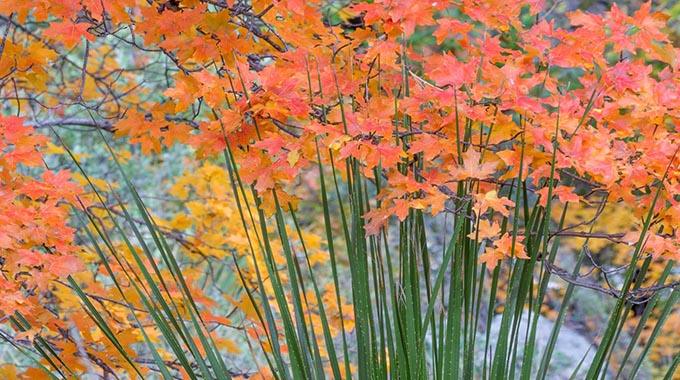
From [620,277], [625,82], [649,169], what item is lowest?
[649,169]

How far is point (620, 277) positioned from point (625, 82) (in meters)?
4.33

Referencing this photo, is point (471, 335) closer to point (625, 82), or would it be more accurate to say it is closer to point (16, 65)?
point (625, 82)

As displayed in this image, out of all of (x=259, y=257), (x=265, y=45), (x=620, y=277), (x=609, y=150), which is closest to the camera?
(x=609, y=150)

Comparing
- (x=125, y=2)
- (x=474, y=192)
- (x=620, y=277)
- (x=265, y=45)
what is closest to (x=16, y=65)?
(x=125, y=2)

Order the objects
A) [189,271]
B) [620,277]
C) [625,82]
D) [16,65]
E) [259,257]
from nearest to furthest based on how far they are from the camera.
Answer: [625,82] → [16,65] → [189,271] → [259,257] → [620,277]

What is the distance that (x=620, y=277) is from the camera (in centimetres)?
562

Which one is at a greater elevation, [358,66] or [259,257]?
[259,257]

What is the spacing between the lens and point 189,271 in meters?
2.96

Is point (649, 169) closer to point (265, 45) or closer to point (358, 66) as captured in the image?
point (358, 66)

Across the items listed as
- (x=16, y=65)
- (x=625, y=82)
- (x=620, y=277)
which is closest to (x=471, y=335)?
(x=625, y=82)

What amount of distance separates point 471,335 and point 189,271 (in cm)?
179

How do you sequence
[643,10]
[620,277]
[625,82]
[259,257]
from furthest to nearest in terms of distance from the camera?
[620,277] → [259,257] → [643,10] → [625,82]

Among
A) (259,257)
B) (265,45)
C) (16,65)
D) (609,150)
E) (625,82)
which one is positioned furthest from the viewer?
(259,257)

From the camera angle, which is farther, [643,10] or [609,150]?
[643,10]
